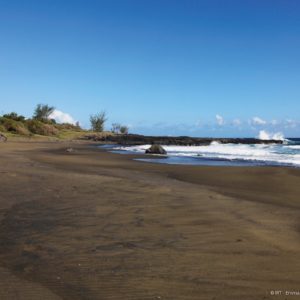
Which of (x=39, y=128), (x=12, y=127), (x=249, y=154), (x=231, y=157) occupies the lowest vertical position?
(x=231, y=157)

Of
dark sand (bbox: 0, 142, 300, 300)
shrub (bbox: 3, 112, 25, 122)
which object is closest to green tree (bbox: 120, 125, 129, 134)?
shrub (bbox: 3, 112, 25, 122)

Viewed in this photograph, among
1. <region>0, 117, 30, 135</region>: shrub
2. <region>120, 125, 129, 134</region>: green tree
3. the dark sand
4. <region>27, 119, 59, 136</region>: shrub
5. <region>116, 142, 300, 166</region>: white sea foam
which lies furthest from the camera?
<region>120, 125, 129, 134</region>: green tree

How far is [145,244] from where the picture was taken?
661 cm

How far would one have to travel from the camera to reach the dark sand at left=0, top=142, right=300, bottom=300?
4.89 meters

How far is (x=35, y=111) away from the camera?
102m

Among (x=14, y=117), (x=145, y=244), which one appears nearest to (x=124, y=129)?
(x=14, y=117)

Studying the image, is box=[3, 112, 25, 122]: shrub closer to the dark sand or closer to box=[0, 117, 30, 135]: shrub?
box=[0, 117, 30, 135]: shrub

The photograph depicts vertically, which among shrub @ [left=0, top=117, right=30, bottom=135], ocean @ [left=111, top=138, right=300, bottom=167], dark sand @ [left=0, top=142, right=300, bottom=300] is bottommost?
dark sand @ [left=0, top=142, right=300, bottom=300]

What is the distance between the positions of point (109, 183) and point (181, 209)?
15.8ft

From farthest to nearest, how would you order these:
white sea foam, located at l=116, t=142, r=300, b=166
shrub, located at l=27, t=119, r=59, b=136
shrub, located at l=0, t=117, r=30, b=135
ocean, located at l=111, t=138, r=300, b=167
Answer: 1. shrub, located at l=27, t=119, r=59, b=136
2. shrub, located at l=0, t=117, r=30, b=135
3. white sea foam, located at l=116, t=142, r=300, b=166
4. ocean, located at l=111, t=138, r=300, b=167

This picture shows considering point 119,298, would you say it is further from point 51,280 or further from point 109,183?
point 109,183

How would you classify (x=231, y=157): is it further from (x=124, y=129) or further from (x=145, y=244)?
(x=124, y=129)

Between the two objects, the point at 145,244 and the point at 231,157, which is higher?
the point at 231,157

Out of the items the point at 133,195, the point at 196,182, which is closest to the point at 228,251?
the point at 133,195
